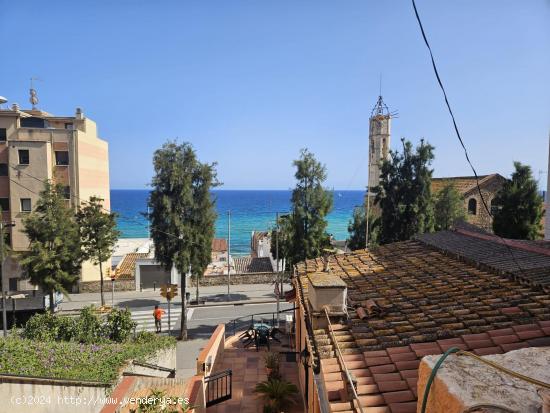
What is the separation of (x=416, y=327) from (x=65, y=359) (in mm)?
8916

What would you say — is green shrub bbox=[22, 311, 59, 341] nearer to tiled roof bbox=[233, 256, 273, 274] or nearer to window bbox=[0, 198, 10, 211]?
window bbox=[0, 198, 10, 211]

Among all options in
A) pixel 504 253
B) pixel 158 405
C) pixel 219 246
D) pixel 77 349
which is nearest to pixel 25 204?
pixel 77 349

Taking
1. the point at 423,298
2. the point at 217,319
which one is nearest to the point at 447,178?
the point at 217,319

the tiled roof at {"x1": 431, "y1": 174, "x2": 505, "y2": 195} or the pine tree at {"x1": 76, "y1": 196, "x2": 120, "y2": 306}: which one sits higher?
the tiled roof at {"x1": 431, "y1": 174, "x2": 505, "y2": 195}

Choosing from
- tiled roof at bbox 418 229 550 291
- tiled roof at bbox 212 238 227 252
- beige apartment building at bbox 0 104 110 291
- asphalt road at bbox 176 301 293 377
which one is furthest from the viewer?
tiled roof at bbox 212 238 227 252

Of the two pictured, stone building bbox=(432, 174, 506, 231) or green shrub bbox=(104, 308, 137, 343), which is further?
stone building bbox=(432, 174, 506, 231)

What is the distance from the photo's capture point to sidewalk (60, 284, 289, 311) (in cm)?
2584

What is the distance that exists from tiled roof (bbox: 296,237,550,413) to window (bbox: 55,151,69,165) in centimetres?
2888

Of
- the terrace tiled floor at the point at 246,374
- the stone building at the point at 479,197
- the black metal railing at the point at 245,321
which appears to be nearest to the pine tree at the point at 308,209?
the black metal railing at the point at 245,321

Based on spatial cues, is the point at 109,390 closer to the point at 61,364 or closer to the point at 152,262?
the point at 61,364

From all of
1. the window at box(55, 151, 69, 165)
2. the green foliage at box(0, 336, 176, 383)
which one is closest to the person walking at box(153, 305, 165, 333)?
the green foliage at box(0, 336, 176, 383)

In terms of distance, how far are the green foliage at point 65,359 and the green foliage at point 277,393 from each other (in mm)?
3939

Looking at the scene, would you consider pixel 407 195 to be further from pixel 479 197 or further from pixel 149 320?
pixel 149 320

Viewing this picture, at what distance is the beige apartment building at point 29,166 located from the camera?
2775 centimetres
